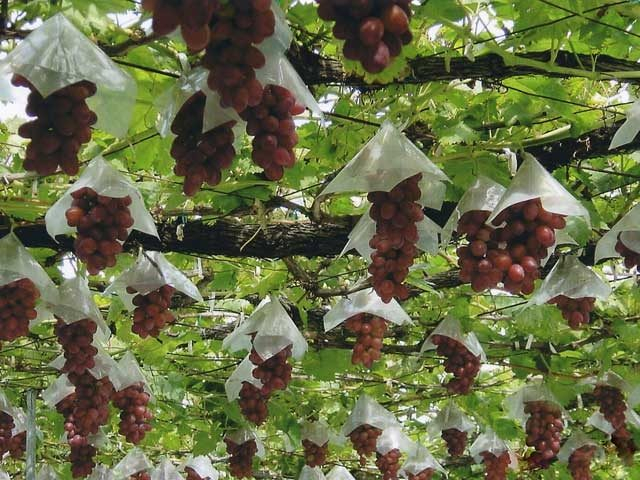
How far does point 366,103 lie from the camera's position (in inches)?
114

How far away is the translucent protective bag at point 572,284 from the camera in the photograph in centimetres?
318

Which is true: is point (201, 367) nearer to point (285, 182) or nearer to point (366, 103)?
point (285, 182)

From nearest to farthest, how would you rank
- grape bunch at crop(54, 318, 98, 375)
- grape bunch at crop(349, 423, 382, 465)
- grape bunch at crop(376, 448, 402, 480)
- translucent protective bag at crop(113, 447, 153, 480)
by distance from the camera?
1. grape bunch at crop(54, 318, 98, 375)
2. grape bunch at crop(349, 423, 382, 465)
3. grape bunch at crop(376, 448, 402, 480)
4. translucent protective bag at crop(113, 447, 153, 480)

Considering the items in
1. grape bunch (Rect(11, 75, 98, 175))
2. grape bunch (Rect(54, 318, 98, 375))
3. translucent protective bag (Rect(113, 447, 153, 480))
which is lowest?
translucent protective bag (Rect(113, 447, 153, 480))

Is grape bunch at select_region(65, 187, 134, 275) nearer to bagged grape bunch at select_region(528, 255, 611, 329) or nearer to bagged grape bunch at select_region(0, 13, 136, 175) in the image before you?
bagged grape bunch at select_region(0, 13, 136, 175)

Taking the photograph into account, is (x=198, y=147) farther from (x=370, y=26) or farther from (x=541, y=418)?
(x=541, y=418)

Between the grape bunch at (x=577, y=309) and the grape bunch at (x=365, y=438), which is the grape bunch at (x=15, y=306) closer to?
the grape bunch at (x=577, y=309)

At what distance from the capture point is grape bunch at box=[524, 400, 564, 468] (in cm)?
524

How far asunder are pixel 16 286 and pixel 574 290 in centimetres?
211

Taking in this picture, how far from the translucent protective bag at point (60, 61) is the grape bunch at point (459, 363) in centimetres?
287

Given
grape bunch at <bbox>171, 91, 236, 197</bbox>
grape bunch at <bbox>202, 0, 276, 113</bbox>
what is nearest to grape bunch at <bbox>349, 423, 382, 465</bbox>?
grape bunch at <bbox>171, 91, 236, 197</bbox>

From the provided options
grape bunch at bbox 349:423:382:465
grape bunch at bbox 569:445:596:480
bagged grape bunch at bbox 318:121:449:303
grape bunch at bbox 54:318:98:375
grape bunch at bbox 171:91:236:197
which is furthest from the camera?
grape bunch at bbox 569:445:596:480

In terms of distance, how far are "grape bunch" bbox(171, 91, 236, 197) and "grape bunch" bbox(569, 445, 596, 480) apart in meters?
5.03

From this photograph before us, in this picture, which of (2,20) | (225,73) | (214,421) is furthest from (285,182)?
(214,421)
